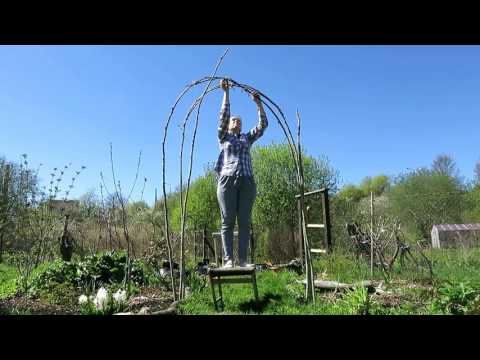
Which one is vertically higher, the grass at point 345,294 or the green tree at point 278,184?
the green tree at point 278,184

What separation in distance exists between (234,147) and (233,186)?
37cm

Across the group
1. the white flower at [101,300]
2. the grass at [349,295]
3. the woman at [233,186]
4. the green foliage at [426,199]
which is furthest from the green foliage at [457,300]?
the green foliage at [426,199]

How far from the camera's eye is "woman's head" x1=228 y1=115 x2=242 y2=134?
156 inches

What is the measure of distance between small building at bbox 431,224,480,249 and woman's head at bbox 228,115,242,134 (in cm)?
527

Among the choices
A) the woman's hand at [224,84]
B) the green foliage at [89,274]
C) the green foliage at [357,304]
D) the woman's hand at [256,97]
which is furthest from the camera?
the green foliage at [89,274]

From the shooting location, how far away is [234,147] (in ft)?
12.7

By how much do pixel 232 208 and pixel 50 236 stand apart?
5.22m

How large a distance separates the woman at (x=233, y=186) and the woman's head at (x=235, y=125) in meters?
0.02

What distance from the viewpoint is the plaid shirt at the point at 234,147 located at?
3834 millimetres

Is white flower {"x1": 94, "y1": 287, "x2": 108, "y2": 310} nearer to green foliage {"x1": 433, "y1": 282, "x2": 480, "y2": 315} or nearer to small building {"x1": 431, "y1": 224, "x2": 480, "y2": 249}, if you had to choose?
green foliage {"x1": 433, "y1": 282, "x2": 480, "y2": 315}

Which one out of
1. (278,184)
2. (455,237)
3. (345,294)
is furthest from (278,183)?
(345,294)

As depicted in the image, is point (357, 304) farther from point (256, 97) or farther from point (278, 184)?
point (278, 184)

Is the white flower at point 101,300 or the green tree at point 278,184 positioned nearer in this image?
the white flower at point 101,300

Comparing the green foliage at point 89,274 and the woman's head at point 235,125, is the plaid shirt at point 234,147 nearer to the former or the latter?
the woman's head at point 235,125
